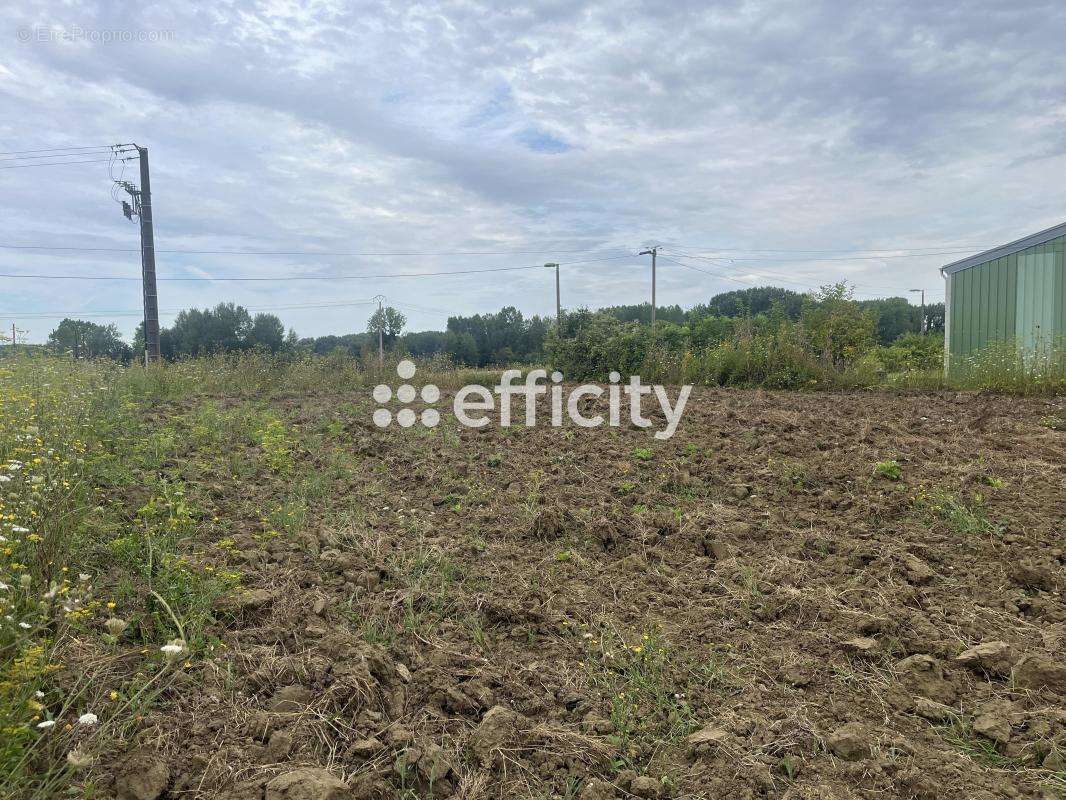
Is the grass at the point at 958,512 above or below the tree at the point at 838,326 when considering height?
below

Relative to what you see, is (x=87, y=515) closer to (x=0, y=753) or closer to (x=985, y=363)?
(x=0, y=753)

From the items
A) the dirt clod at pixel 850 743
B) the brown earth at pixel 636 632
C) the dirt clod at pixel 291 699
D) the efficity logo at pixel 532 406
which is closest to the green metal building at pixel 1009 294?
the efficity logo at pixel 532 406

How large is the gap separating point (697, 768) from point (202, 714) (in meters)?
1.68

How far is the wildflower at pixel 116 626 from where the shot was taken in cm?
236

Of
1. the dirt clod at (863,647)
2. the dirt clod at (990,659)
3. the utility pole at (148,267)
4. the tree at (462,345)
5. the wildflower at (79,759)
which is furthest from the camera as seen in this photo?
the tree at (462,345)

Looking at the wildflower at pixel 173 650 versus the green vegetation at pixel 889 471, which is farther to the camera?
the green vegetation at pixel 889 471

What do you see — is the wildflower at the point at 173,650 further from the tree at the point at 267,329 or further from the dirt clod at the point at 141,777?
the tree at the point at 267,329

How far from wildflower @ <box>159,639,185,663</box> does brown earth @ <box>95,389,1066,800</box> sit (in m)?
0.08

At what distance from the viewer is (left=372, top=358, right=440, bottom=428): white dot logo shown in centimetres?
712

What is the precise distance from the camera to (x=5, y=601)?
2.11 metres

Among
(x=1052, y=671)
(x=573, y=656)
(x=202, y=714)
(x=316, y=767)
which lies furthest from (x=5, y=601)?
(x=1052, y=671)

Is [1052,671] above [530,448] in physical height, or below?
below

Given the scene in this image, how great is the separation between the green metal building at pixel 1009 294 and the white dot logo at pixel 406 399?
26.3ft

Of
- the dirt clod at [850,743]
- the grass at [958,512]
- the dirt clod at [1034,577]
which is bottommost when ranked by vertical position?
the dirt clod at [850,743]
